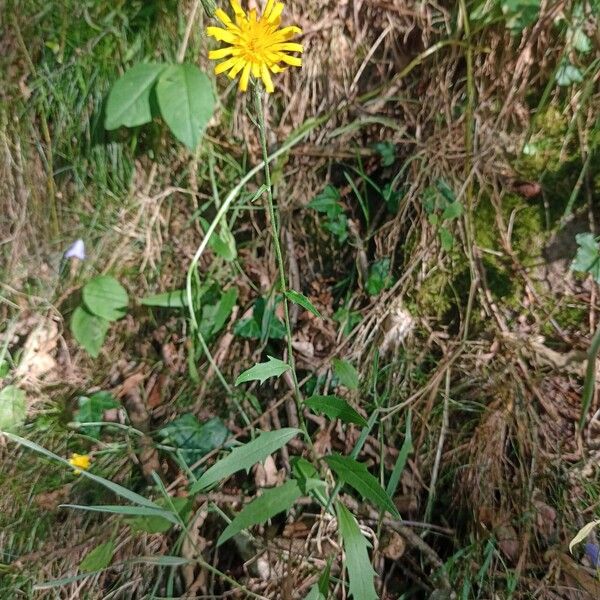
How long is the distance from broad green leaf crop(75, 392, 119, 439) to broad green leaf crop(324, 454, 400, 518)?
77 centimetres

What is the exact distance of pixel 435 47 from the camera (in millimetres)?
1455

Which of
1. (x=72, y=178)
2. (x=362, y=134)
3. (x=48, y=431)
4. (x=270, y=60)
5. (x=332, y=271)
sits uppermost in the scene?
(x=270, y=60)

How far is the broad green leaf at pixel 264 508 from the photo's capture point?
3.30ft

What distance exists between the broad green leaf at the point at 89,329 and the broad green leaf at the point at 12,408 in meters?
0.23

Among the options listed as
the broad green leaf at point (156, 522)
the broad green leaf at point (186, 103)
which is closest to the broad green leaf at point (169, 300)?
the broad green leaf at point (186, 103)

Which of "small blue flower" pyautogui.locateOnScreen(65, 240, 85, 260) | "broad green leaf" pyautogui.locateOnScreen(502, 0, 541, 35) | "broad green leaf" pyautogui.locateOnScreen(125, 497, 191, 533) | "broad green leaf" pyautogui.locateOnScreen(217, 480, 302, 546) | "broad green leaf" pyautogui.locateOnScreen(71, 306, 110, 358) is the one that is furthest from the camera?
"small blue flower" pyautogui.locateOnScreen(65, 240, 85, 260)

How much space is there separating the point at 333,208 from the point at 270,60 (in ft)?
2.02

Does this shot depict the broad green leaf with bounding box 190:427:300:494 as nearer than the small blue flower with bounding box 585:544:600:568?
Yes

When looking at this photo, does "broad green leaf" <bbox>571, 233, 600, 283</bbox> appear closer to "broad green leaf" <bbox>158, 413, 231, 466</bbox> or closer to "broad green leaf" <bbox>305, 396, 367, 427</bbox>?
"broad green leaf" <bbox>305, 396, 367, 427</bbox>

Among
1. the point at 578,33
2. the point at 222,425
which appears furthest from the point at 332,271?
the point at 578,33

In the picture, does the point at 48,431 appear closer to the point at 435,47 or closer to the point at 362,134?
the point at 362,134

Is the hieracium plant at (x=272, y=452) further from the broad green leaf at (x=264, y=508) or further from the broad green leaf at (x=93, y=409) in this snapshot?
the broad green leaf at (x=93, y=409)

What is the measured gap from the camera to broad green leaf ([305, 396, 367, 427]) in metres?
0.95

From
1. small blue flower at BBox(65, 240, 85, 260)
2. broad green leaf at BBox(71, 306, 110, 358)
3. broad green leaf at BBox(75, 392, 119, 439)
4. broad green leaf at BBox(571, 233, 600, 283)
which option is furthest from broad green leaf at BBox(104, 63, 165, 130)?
broad green leaf at BBox(571, 233, 600, 283)
